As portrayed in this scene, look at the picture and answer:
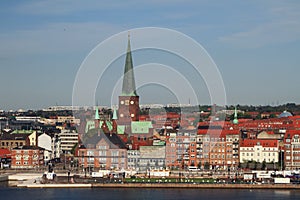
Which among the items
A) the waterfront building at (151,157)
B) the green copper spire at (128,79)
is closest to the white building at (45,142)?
the green copper spire at (128,79)

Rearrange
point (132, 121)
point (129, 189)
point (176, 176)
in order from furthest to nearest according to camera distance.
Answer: point (132, 121), point (176, 176), point (129, 189)

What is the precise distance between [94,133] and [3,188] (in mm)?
8673

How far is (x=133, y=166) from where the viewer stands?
32.7 metres

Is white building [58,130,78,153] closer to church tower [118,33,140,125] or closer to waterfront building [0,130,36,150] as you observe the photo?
waterfront building [0,130,36,150]

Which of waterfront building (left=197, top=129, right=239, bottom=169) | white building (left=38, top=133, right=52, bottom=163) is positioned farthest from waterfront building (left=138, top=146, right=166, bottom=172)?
white building (left=38, top=133, right=52, bottom=163)

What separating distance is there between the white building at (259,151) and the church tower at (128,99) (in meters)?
7.84

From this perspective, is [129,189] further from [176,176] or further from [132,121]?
[132,121]

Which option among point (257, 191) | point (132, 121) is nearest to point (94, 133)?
point (132, 121)

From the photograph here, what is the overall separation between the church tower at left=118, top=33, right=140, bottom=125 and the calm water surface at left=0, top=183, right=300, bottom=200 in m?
13.4

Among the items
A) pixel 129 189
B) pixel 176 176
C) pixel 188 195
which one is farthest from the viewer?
pixel 176 176

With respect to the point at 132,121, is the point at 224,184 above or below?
below

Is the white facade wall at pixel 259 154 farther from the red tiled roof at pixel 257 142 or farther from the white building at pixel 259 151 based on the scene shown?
the red tiled roof at pixel 257 142

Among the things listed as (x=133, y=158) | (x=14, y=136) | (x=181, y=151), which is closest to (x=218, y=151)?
(x=181, y=151)

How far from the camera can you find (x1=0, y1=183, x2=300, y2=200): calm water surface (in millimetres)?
23750
